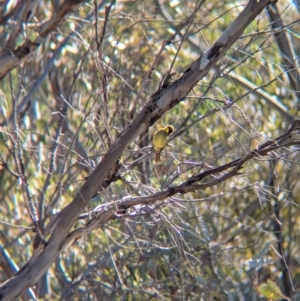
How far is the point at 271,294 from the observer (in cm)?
258

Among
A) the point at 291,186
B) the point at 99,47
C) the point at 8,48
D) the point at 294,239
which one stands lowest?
the point at 294,239

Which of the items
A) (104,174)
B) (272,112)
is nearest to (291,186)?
(272,112)

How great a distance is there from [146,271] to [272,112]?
1.92m

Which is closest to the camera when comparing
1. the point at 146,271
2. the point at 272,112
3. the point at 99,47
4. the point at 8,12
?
the point at 99,47

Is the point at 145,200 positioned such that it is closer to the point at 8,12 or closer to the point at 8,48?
the point at 8,48

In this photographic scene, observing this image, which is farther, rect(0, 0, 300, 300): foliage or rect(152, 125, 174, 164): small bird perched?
rect(0, 0, 300, 300): foliage

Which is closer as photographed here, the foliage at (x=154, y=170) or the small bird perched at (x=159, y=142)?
the small bird perched at (x=159, y=142)

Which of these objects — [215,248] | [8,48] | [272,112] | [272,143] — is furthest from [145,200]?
[272,112]

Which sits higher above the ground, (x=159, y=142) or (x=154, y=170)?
(x=154, y=170)

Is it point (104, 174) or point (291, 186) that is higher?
point (104, 174)

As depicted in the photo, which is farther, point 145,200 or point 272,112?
point 272,112

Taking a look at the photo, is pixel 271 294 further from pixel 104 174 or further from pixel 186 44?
pixel 186 44

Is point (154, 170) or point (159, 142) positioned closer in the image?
point (159, 142)

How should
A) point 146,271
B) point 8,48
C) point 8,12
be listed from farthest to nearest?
point 146,271 < point 8,12 < point 8,48
